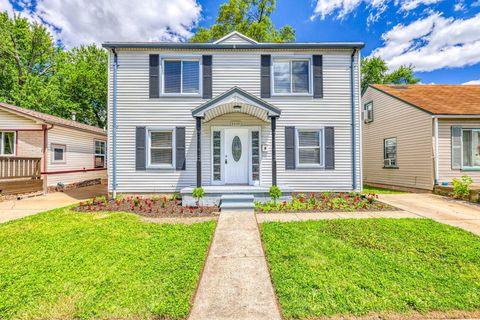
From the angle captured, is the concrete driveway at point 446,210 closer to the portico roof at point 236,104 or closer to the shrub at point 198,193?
the portico roof at point 236,104

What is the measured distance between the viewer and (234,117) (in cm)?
837

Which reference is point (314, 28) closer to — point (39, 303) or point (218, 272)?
point (218, 272)

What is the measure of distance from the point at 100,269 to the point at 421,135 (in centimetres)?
1241

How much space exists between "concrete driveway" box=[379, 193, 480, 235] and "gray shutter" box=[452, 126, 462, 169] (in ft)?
7.45

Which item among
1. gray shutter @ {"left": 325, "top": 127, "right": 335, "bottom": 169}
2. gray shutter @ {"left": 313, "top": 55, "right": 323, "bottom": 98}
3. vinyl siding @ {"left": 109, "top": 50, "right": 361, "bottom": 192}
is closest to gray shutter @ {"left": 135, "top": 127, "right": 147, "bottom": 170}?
vinyl siding @ {"left": 109, "top": 50, "right": 361, "bottom": 192}

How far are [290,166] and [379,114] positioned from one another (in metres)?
7.92

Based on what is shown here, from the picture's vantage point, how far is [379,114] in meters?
12.6

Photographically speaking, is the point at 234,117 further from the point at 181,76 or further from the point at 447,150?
the point at 447,150

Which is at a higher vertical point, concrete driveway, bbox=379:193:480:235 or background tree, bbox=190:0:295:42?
background tree, bbox=190:0:295:42

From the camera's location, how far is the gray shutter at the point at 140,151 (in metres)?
8.22

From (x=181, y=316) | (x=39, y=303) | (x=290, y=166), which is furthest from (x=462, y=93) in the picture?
(x=39, y=303)

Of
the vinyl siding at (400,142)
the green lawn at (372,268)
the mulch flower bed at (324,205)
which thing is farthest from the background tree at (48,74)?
the green lawn at (372,268)

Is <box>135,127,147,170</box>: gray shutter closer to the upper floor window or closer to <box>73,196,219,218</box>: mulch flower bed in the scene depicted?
<box>73,196,219,218</box>: mulch flower bed

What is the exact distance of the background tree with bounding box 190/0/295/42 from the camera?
59.5 ft
